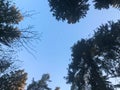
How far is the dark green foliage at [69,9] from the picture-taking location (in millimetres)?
20266

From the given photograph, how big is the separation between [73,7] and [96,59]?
14151mm

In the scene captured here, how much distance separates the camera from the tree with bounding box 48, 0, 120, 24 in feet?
66.1

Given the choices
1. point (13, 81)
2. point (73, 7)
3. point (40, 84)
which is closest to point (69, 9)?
point (73, 7)

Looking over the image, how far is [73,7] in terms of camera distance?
2033 centimetres

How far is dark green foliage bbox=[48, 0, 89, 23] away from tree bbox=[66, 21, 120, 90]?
11.1 meters

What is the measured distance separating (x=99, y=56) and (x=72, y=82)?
4.58 m

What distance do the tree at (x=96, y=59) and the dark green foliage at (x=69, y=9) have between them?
11115mm

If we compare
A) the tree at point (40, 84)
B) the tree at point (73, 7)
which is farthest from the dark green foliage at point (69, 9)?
the tree at point (40, 84)

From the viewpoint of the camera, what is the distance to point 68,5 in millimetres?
20188

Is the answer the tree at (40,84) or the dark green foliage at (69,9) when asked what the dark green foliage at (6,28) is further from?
the tree at (40,84)

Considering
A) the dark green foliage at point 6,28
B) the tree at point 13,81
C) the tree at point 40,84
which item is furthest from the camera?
the tree at point 40,84

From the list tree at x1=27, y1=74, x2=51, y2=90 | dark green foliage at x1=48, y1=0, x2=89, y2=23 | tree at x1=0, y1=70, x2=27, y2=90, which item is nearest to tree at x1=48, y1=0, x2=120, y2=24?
dark green foliage at x1=48, y1=0, x2=89, y2=23

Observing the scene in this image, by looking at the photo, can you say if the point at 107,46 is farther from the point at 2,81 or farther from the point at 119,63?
the point at 2,81

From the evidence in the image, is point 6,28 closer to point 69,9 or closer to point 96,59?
point 69,9
